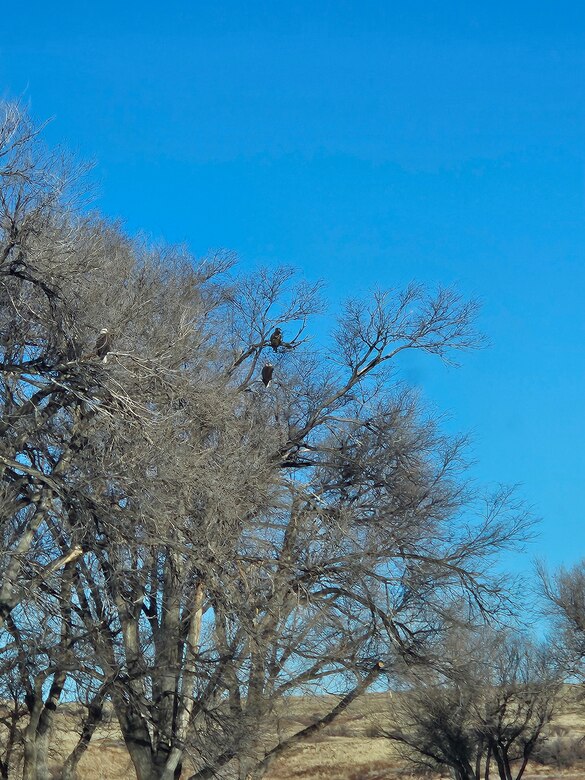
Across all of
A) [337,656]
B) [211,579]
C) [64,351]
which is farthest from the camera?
[337,656]

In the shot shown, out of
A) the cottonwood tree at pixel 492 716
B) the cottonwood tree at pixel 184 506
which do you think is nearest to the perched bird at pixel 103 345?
the cottonwood tree at pixel 184 506

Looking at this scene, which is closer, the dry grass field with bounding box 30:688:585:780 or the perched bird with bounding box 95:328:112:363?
the perched bird with bounding box 95:328:112:363

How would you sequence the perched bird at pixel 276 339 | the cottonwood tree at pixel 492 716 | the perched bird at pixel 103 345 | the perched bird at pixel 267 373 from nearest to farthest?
the perched bird at pixel 103 345 < the perched bird at pixel 267 373 < the perched bird at pixel 276 339 < the cottonwood tree at pixel 492 716

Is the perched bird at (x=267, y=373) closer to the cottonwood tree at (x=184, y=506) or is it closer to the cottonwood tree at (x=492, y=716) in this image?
the cottonwood tree at (x=184, y=506)

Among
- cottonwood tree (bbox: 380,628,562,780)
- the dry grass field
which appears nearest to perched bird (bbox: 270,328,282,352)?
cottonwood tree (bbox: 380,628,562,780)

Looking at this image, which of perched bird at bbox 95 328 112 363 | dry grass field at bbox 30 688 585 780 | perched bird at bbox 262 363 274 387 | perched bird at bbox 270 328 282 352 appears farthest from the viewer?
dry grass field at bbox 30 688 585 780

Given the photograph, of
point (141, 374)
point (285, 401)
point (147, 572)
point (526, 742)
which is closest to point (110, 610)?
point (147, 572)

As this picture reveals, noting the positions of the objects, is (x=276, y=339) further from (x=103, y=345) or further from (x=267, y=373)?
(x=103, y=345)

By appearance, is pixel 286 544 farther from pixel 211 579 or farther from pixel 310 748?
pixel 310 748

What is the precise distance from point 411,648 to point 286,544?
9.98 feet

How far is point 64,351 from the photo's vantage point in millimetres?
12180

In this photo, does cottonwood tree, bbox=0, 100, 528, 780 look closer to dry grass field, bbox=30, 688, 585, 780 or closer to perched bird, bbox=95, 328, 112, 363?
perched bird, bbox=95, 328, 112, 363

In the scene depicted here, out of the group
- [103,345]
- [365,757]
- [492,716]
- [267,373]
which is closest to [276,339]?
[267,373]

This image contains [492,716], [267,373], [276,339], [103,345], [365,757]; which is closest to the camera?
[103,345]
